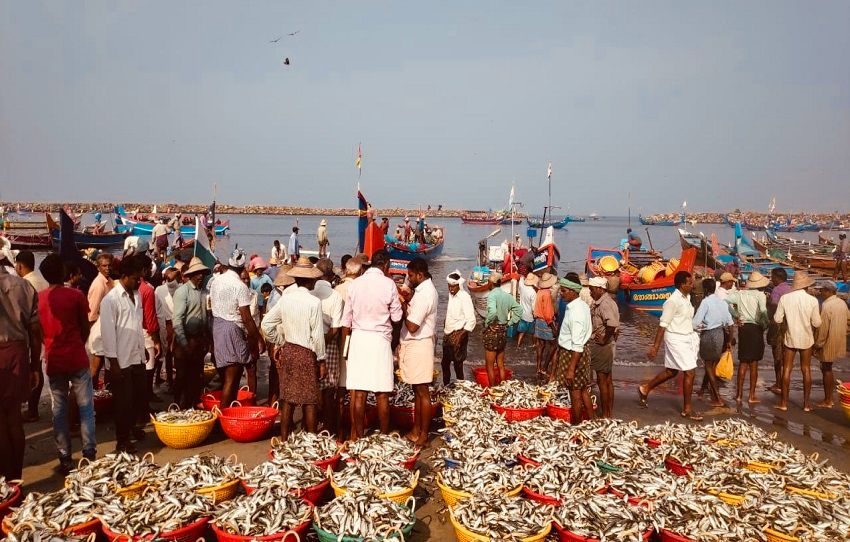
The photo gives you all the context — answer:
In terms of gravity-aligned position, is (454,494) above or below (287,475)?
below

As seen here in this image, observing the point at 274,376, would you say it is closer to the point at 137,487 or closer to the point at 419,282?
the point at 419,282

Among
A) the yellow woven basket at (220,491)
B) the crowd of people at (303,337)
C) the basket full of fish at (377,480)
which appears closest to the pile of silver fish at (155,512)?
the yellow woven basket at (220,491)

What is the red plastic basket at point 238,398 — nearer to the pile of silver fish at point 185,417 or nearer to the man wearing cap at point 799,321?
the pile of silver fish at point 185,417

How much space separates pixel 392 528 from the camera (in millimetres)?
3816

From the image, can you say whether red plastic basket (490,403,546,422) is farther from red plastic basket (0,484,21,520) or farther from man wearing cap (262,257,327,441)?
red plastic basket (0,484,21,520)

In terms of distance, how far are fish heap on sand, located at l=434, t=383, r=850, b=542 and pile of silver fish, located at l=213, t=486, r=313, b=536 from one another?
1245 mm

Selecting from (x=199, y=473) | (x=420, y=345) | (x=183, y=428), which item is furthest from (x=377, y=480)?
(x=183, y=428)

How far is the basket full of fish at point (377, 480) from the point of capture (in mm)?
4410

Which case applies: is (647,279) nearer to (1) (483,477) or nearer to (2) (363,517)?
(1) (483,477)

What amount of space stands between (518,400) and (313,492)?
348 cm

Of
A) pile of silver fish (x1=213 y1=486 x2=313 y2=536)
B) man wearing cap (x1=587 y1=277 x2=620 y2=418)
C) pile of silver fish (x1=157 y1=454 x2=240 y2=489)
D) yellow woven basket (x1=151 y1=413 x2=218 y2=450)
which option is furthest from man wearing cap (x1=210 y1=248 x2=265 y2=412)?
man wearing cap (x1=587 y1=277 x2=620 y2=418)

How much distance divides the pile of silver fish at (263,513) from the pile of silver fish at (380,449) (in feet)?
3.36

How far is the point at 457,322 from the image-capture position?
26.6ft

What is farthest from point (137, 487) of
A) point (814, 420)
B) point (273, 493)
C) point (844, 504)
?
point (814, 420)
